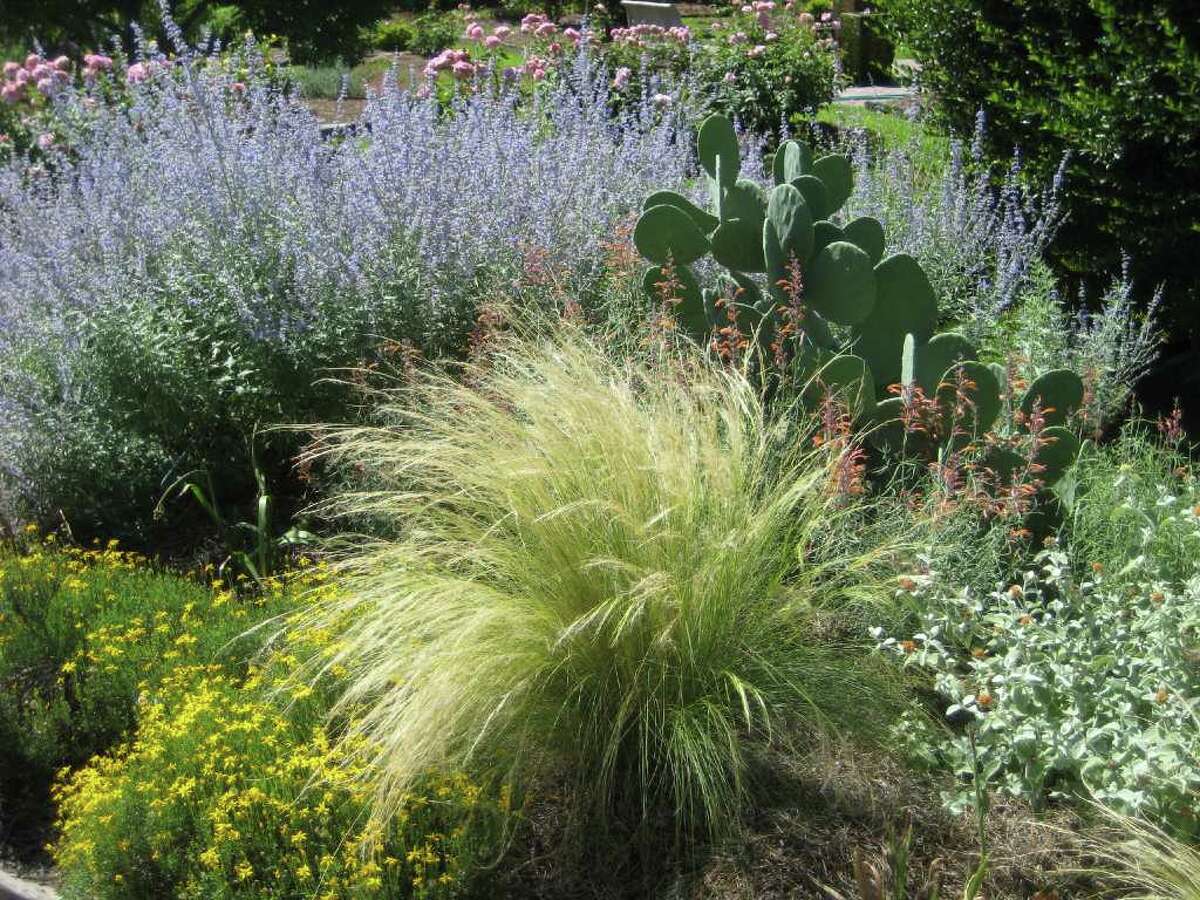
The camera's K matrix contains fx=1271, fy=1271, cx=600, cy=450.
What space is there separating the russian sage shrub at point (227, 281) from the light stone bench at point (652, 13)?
9654mm

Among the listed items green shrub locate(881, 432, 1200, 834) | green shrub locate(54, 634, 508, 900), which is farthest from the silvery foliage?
green shrub locate(54, 634, 508, 900)

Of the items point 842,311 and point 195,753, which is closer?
point 195,753

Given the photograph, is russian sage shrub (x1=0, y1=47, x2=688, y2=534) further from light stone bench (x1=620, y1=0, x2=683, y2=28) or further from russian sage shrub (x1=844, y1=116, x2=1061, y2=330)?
light stone bench (x1=620, y1=0, x2=683, y2=28)

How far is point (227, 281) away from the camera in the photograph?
462 centimetres

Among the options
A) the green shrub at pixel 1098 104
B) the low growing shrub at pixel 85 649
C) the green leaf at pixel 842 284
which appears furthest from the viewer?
the green shrub at pixel 1098 104

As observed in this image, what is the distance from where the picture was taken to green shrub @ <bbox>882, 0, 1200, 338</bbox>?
18.2ft

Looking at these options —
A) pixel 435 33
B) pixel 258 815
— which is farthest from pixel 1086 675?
pixel 435 33

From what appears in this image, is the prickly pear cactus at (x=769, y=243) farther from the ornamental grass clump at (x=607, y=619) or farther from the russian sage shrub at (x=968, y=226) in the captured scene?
the russian sage shrub at (x=968, y=226)

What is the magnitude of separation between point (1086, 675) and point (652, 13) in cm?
1367

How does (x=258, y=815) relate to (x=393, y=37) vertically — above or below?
below

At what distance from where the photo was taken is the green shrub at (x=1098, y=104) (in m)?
5.54

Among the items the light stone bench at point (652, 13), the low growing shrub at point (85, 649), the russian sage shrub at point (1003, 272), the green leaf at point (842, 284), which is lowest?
the low growing shrub at point (85, 649)

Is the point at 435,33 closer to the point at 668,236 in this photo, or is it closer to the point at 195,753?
the point at 668,236

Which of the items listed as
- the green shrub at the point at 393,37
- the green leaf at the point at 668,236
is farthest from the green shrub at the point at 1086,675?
the green shrub at the point at 393,37
